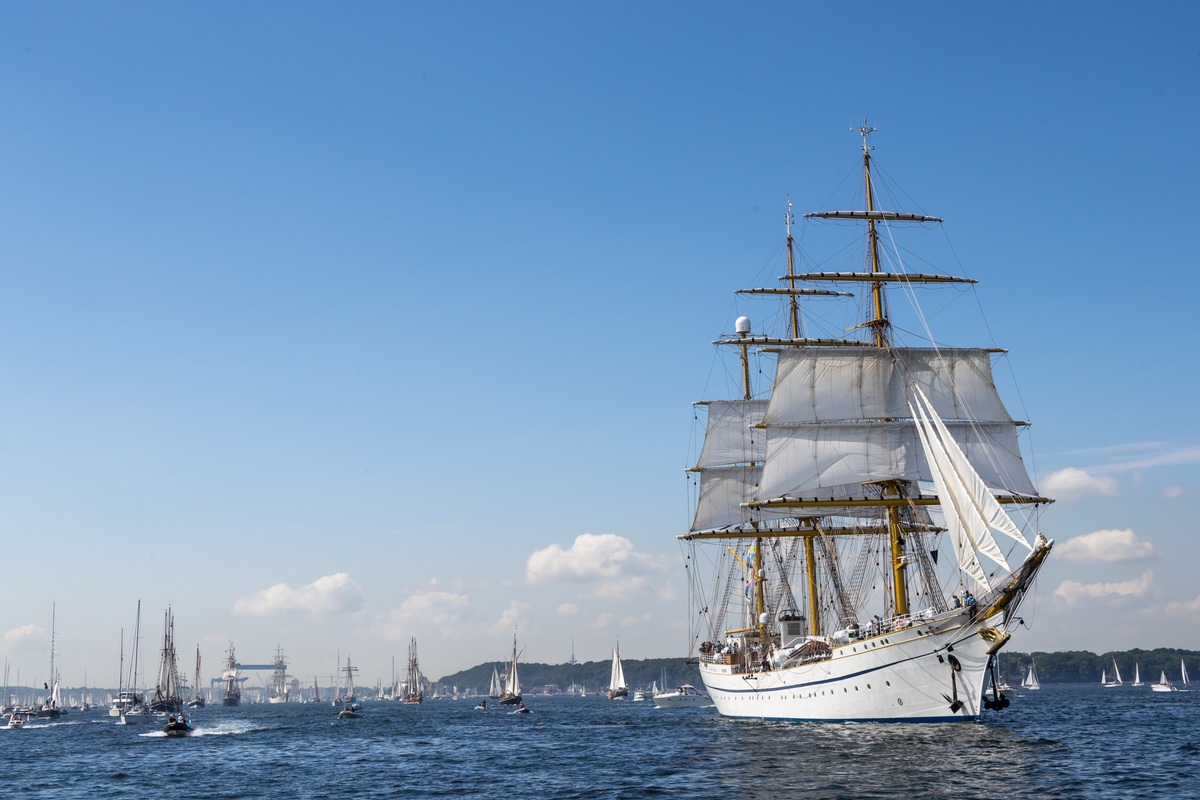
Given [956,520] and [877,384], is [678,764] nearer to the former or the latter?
[956,520]

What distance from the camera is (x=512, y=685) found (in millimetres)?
196625

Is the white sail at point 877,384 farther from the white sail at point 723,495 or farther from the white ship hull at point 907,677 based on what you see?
the white sail at point 723,495

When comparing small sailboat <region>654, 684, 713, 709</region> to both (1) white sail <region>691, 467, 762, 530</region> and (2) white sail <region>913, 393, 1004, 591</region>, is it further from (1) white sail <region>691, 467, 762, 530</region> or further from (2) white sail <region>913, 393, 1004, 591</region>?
(2) white sail <region>913, 393, 1004, 591</region>

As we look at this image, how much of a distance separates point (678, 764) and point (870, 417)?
107ft

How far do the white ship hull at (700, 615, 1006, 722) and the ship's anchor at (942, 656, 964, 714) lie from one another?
54 mm

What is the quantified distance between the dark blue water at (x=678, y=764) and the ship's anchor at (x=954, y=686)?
44.8 inches

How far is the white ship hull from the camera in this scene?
58375 mm

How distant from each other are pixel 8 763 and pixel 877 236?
71564 mm

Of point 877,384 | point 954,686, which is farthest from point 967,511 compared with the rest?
point 877,384

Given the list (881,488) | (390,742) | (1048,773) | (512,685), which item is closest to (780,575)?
(881,488)

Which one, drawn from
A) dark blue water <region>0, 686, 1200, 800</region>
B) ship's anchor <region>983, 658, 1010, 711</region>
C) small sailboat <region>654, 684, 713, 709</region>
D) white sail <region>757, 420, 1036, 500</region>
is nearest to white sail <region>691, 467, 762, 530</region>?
dark blue water <region>0, 686, 1200, 800</region>

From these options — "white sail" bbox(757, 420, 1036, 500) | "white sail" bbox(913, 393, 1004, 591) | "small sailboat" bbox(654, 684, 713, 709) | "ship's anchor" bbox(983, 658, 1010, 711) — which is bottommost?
"small sailboat" bbox(654, 684, 713, 709)

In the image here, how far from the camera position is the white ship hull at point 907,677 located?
5838cm

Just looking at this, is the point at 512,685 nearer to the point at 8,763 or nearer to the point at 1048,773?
the point at 8,763
